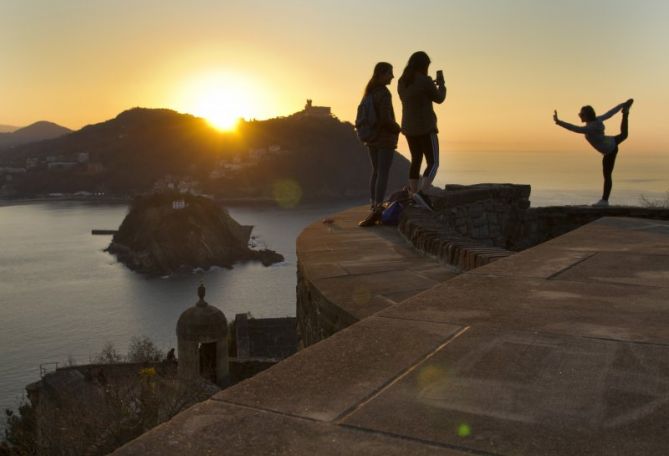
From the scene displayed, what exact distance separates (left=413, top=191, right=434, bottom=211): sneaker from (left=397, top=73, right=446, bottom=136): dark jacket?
0.67 meters

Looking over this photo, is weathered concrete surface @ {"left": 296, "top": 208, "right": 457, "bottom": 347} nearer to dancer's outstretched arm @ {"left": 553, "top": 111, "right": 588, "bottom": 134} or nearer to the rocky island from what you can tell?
dancer's outstretched arm @ {"left": 553, "top": 111, "right": 588, "bottom": 134}

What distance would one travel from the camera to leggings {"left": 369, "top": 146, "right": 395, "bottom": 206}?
7.38 meters

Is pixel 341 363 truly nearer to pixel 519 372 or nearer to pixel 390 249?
pixel 519 372

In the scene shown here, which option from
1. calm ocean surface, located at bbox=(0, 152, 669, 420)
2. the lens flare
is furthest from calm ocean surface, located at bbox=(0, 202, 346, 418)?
the lens flare

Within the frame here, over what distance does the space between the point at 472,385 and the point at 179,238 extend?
9808cm

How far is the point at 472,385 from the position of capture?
1.80 metres

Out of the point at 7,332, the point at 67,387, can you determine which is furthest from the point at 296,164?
the point at 67,387

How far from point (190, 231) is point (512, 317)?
9781 cm

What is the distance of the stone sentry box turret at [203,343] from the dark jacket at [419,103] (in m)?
16.5

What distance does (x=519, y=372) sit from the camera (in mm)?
1910

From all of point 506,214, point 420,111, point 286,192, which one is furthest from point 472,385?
point 286,192

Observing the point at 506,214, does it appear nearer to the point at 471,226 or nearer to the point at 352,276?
the point at 471,226

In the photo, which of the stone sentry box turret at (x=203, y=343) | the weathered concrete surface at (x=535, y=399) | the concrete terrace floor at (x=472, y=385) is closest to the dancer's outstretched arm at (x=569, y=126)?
the concrete terrace floor at (x=472, y=385)

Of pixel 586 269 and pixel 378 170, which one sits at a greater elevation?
pixel 378 170
